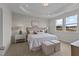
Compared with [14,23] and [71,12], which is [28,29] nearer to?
[14,23]

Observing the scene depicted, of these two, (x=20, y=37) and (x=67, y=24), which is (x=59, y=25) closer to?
(x=67, y=24)

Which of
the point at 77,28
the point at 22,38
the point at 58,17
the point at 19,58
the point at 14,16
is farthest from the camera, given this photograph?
the point at 22,38

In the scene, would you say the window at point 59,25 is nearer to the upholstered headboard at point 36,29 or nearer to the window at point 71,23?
the window at point 71,23

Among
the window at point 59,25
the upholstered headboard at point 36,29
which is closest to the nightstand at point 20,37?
the upholstered headboard at point 36,29

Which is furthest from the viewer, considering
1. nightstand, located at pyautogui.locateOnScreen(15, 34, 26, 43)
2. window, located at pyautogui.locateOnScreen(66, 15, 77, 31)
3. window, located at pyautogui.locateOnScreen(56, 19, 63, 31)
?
nightstand, located at pyautogui.locateOnScreen(15, 34, 26, 43)

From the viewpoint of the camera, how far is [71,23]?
1.73m

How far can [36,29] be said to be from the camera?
6.62 feet

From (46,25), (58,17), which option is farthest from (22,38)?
(58,17)

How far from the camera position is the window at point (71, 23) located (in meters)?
1.69

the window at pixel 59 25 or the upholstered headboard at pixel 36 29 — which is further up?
the window at pixel 59 25

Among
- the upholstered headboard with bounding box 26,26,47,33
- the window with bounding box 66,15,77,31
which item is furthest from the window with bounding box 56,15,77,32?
the upholstered headboard with bounding box 26,26,47,33

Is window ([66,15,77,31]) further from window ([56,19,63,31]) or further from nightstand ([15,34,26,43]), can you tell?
nightstand ([15,34,26,43])

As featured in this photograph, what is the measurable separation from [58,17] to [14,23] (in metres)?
1.05

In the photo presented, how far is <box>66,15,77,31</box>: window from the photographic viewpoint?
169 cm
